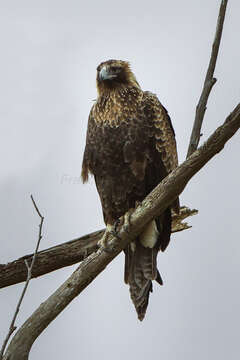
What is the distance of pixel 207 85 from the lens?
16.9 feet

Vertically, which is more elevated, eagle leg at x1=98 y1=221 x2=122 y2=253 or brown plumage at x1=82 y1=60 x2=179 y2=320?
brown plumage at x1=82 y1=60 x2=179 y2=320

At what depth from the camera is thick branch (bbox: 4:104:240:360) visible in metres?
4.52

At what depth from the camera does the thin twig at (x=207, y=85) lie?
16.5ft

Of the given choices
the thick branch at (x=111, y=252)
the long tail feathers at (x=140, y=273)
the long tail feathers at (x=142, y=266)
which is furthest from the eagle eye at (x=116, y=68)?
the thick branch at (x=111, y=252)

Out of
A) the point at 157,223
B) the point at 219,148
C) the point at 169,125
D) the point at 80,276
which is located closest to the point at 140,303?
the point at 157,223

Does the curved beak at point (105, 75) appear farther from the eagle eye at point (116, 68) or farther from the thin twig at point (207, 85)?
the thin twig at point (207, 85)

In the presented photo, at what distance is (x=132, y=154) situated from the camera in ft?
19.9

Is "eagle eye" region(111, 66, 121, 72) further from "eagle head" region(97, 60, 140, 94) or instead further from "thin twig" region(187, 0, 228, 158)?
"thin twig" region(187, 0, 228, 158)

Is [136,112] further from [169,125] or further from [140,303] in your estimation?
[140,303]

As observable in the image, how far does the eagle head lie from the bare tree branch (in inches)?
56.9

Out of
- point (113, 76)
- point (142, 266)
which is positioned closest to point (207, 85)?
point (113, 76)

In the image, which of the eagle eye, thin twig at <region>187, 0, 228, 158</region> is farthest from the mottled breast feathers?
thin twig at <region>187, 0, 228, 158</region>

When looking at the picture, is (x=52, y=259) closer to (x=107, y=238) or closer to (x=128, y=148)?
(x=107, y=238)

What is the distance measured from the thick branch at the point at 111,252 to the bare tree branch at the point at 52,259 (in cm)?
78
